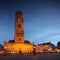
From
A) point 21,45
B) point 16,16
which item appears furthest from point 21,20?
point 21,45

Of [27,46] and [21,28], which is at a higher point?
[21,28]

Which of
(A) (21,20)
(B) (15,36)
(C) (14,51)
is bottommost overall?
(C) (14,51)

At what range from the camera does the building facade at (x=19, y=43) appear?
532 feet

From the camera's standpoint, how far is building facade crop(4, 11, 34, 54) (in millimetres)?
A: 162250

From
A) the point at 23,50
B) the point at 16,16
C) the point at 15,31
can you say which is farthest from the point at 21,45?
the point at 16,16

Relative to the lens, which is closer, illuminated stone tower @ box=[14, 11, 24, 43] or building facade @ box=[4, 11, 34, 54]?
building facade @ box=[4, 11, 34, 54]

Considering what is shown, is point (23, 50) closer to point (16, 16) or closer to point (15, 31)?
point (15, 31)

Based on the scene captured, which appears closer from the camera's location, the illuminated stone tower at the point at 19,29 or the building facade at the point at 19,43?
the building facade at the point at 19,43

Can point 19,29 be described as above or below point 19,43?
above

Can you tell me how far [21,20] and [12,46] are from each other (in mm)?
25515

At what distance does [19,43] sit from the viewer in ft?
545

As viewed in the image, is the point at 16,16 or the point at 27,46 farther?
the point at 16,16

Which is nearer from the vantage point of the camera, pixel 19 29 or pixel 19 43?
pixel 19 43

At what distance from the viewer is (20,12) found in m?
176
